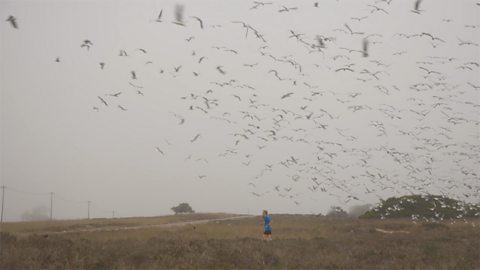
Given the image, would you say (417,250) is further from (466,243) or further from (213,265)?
(213,265)

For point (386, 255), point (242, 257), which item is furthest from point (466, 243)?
point (242, 257)

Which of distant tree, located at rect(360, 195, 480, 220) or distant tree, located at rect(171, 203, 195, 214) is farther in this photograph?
distant tree, located at rect(171, 203, 195, 214)

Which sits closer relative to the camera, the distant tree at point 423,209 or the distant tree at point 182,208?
the distant tree at point 423,209

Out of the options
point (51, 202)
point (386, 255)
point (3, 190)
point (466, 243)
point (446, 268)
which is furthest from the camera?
point (51, 202)

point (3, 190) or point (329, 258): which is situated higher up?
point (3, 190)

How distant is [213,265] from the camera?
1505 centimetres

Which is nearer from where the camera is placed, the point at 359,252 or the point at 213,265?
the point at 213,265

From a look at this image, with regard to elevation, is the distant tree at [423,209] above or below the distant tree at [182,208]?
below

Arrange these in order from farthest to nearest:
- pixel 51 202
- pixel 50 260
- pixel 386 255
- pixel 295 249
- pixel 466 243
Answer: pixel 51 202 → pixel 466 243 → pixel 295 249 → pixel 386 255 → pixel 50 260

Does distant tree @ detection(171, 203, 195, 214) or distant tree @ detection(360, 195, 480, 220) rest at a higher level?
distant tree @ detection(171, 203, 195, 214)

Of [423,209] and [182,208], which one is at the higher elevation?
[182,208]

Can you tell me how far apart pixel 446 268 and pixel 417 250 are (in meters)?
5.03

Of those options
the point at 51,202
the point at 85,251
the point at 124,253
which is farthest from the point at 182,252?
the point at 51,202

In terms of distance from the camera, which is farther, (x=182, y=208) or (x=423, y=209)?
(x=182, y=208)
